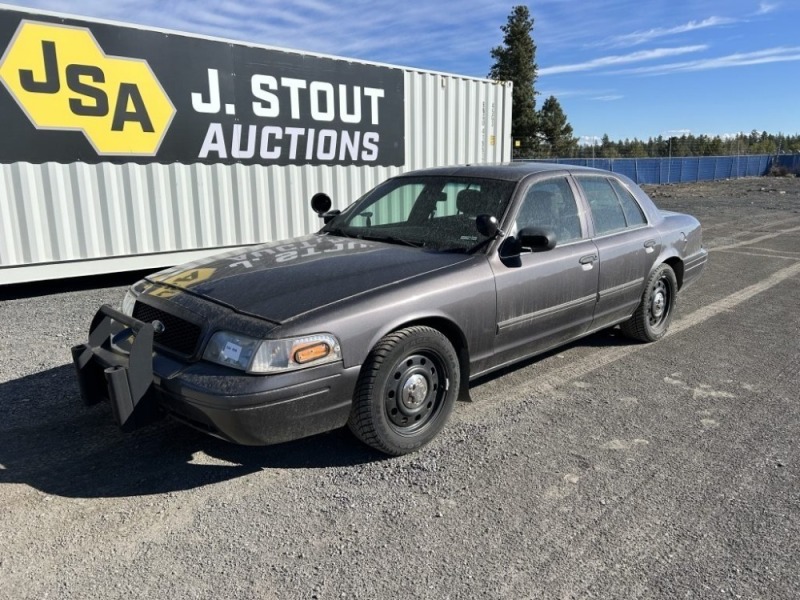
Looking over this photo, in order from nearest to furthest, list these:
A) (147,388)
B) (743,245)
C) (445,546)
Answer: (445,546)
(147,388)
(743,245)

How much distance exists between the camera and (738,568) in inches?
93.1

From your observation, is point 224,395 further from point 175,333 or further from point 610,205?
point 610,205

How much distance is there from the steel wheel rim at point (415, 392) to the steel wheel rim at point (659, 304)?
2.68m

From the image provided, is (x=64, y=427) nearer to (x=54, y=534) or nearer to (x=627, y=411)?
(x=54, y=534)

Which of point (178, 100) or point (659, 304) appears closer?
point (659, 304)

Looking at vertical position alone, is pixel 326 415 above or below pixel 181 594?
above

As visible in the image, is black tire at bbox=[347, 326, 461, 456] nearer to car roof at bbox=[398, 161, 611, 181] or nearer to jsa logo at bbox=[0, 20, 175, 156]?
car roof at bbox=[398, 161, 611, 181]

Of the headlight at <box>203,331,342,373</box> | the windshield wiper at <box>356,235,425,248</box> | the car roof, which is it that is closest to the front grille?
the headlight at <box>203,331,342,373</box>

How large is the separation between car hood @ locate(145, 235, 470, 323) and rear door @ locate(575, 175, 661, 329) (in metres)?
1.48

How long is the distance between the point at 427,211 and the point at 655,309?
244cm

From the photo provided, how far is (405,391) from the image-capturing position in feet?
10.4

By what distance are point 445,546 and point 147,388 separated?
1583 millimetres

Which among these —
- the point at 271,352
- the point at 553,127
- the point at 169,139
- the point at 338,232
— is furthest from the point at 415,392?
the point at 553,127

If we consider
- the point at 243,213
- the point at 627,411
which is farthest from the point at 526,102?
the point at 627,411
